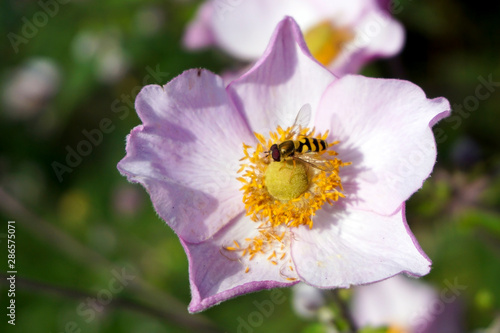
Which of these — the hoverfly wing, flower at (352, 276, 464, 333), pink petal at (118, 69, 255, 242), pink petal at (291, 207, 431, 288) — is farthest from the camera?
flower at (352, 276, 464, 333)

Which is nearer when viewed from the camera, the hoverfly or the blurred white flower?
the hoverfly

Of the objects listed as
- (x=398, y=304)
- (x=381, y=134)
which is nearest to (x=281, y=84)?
(x=381, y=134)

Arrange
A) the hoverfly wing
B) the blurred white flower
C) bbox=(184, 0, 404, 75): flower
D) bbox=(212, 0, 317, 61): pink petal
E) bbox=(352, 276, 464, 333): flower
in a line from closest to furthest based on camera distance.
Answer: the hoverfly wing
the blurred white flower
bbox=(184, 0, 404, 75): flower
bbox=(212, 0, 317, 61): pink petal
bbox=(352, 276, 464, 333): flower

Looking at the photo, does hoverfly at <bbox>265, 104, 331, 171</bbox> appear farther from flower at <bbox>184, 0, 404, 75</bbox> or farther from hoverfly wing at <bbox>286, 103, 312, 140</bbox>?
flower at <bbox>184, 0, 404, 75</bbox>

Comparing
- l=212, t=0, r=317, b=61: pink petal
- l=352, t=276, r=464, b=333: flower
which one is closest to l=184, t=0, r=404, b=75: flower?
l=212, t=0, r=317, b=61: pink petal

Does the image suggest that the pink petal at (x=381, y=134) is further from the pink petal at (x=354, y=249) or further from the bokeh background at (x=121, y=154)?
the bokeh background at (x=121, y=154)
